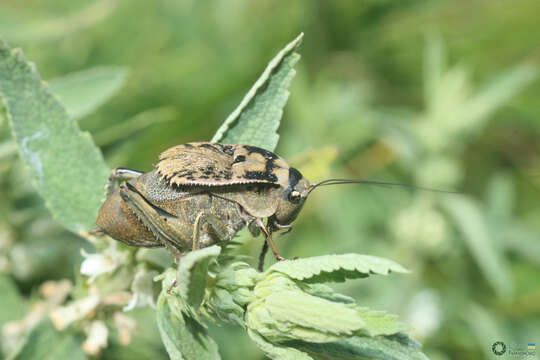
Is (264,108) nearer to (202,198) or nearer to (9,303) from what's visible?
(202,198)

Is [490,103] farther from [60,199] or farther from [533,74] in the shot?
[60,199]

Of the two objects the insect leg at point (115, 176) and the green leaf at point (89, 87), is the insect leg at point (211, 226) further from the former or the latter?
the green leaf at point (89, 87)

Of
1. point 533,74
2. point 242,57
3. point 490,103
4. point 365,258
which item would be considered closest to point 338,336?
point 365,258

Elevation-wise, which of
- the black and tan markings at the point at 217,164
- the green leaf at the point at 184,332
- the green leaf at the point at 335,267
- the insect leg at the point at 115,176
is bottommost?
the green leaf at the point at 184,332

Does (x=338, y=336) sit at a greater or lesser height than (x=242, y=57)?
lesser

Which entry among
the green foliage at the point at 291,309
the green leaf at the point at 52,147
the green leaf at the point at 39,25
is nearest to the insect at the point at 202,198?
the green leaf at the point at 52,147
